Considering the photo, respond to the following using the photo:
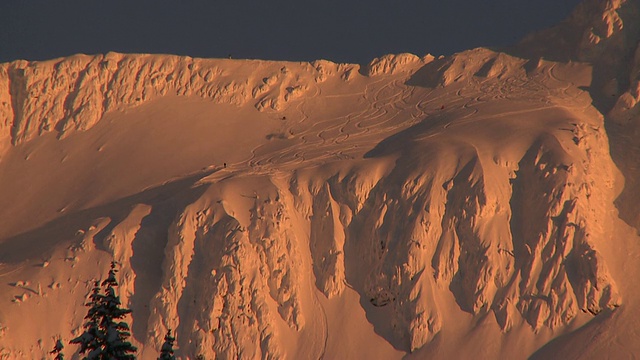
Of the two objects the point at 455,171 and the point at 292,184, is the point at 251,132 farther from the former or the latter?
the point at 455,171

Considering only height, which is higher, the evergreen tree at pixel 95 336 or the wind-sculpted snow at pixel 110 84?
the wind-sculpted snow at pixel 110 84

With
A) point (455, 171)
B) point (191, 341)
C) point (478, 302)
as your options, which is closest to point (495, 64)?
point (455, 171)

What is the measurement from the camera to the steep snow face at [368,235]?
283 ft

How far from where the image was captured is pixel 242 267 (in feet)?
288

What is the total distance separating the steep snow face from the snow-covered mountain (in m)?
0.14

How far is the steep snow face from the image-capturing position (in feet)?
283

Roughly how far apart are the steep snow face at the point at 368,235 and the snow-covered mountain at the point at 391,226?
5.5 inches

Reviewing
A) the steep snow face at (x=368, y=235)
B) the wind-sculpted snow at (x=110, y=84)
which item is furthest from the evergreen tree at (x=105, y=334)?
the wind-sculpted snow at (x=110, y=84)

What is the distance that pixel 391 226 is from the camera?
90.1m

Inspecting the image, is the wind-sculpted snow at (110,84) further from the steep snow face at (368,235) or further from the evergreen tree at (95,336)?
the evergreen tree at (95,336)

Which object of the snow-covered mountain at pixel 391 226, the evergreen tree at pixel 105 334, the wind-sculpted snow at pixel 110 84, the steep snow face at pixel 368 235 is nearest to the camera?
the evergreen tree at pixel 105 334

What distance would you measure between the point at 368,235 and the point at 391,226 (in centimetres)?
173

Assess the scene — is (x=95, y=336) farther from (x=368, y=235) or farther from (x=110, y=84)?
(x=110, y=84)

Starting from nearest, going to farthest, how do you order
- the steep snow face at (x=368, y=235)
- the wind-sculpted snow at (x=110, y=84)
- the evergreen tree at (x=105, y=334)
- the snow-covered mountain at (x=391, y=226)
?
the evergreen tree at (x=105, y=334), the snow-covered mountain at (x=391, y=226), the steep snow face at (x=368, y=235), the wind-sculpted snow at (x=110, y=84)
